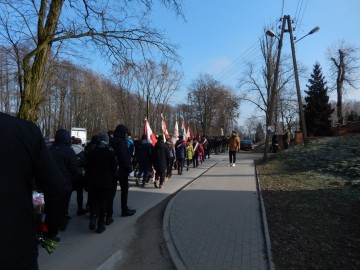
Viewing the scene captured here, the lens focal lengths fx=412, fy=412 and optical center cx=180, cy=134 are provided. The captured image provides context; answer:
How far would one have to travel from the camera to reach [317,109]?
4525cm

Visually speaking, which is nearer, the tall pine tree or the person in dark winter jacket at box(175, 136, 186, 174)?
the person in dark winter jacket at box(175, 136, 186, 174)

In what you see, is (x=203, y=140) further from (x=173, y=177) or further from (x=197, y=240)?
(x=197, y=240)

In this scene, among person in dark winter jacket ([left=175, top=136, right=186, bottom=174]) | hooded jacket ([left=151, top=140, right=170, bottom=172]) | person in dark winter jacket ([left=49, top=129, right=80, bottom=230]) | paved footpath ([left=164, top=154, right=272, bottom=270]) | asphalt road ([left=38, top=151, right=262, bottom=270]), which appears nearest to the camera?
asphalt road ([left=38, top=151, right=262, bottom=270])

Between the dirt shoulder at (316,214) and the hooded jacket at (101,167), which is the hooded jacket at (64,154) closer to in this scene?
the hooded jacket at (101,167)

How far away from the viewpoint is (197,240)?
23.2 feet

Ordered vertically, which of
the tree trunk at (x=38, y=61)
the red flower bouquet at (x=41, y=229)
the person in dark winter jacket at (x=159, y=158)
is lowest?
the red flower bouquet at (x=41, y=229)

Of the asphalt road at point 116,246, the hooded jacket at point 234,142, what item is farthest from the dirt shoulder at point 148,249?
the hooded jacket at point 234,142

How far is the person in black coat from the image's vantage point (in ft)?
7.45

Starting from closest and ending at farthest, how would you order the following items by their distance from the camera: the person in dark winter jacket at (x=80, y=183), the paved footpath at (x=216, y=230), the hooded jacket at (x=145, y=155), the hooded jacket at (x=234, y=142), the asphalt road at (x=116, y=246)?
the asphalt road at (x=116, y=246), the paved footpath at (x=216, y=230), the person in dark winter jacket at (x=80, y=183), the hooded jacket at (x=145, y=155), the hooded jacket at (x=234, y=142)

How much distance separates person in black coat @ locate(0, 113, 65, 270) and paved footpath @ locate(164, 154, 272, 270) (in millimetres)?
3720

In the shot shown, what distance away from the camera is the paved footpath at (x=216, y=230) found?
6.02m

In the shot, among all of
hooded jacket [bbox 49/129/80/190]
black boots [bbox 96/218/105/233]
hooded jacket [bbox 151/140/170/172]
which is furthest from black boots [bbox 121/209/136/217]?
hooded jacket [bbox 151/140/170/172]

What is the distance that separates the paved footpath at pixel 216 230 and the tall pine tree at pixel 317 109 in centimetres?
3365

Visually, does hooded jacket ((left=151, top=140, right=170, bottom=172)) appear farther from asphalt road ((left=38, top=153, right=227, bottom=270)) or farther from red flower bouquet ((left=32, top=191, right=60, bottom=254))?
red flower bouquet ((left=32, top=191, right=60, bottom=254))
